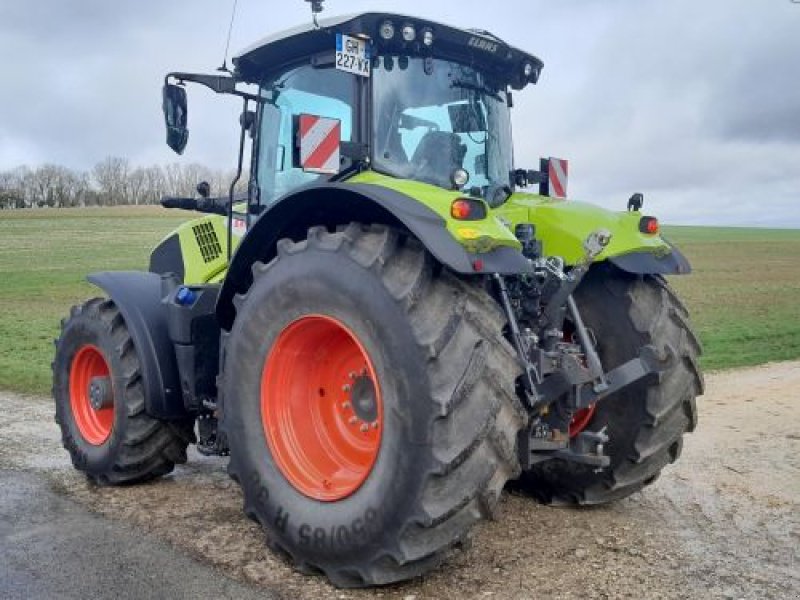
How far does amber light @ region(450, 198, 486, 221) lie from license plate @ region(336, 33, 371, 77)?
1.07 meters

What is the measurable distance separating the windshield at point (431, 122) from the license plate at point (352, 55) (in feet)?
0.34

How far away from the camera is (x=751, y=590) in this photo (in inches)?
145

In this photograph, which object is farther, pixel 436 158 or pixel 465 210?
pixel 436 158

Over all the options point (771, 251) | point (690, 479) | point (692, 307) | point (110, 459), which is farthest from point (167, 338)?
point (771, 251)

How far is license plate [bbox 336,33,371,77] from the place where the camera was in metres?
4.09

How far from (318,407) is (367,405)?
370 millimetres

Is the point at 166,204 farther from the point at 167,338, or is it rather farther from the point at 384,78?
the point at 384,78

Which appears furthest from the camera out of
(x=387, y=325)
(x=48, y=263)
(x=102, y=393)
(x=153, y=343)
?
(x=48, y=263)

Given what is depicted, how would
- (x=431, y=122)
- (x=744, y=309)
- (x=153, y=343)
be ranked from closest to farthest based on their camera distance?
(x=431, y=122)
(x=153, y=343)
(x=744, y=309)

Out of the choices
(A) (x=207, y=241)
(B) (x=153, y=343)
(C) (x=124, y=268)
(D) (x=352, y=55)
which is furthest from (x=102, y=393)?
(C) (x=124, y=268)

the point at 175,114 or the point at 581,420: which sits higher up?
the point at 175,114

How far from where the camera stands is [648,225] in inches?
181

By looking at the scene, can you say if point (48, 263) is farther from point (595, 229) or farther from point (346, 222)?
point (595, 229)

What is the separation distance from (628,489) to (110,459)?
3.21m
